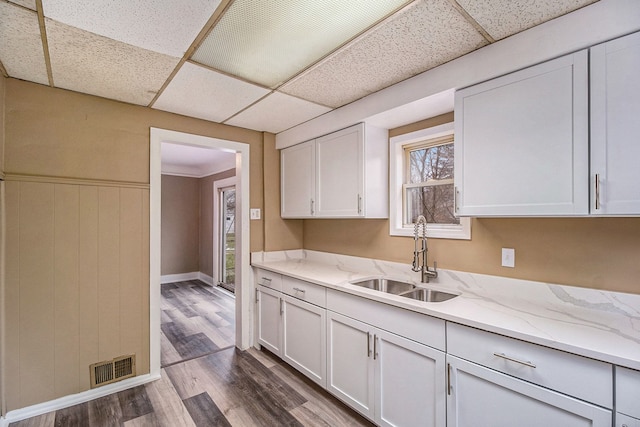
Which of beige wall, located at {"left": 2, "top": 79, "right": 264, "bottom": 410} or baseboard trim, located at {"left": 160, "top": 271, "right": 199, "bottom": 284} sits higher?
beige wall, located at {"left": 2, "top": 79, "right": 264, "bottom": 410}

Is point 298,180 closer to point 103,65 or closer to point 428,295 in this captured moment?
point 428,295

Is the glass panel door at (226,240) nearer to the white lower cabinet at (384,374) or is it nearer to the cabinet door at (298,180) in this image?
the cabinet door at (298,180)

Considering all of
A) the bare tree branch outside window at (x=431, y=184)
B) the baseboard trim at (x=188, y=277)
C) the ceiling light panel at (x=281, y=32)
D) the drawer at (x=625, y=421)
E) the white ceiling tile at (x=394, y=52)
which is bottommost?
the baseboard trim at (x=188, y=277)

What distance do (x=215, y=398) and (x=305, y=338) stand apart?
797mm

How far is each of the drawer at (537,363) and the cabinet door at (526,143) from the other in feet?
2.08

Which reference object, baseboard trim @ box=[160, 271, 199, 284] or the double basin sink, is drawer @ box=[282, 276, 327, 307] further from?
baseboard trim @ box=[160, 271, 199, 284]

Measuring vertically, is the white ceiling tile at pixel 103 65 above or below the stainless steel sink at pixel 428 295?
above

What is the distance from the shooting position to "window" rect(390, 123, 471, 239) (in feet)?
7.27

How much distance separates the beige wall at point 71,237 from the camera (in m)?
2.04

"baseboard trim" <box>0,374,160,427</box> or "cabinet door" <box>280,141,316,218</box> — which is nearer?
"baseboard trim" <box>0,374,160,427</box>

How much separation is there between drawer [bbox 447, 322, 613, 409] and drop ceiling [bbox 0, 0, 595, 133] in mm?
1472

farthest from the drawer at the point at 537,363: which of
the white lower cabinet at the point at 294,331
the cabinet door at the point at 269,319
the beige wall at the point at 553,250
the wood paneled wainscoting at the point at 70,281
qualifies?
the wood paneled wainscoting at the point at 70,281

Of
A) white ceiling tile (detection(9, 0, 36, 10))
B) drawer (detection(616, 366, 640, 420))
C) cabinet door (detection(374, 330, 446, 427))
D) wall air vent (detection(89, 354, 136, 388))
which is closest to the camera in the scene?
drawer (detection(616, 366, 640, 420))

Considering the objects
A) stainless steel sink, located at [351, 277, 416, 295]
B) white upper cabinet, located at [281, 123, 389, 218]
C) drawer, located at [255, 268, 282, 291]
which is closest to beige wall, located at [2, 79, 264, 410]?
drawer, located at [255, 268, 282, 291]
